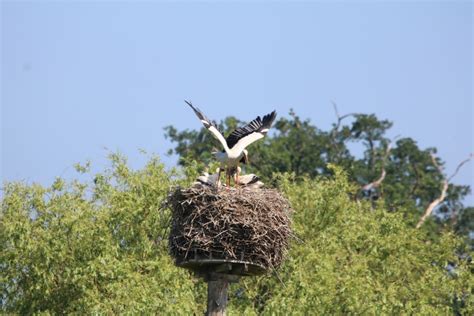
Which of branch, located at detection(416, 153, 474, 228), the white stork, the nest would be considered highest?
branch, located at detection(416, 153, 474, 228)

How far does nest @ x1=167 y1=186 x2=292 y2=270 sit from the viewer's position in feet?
74.0

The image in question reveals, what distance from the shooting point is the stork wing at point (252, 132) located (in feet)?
79.6

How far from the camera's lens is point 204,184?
23406mm

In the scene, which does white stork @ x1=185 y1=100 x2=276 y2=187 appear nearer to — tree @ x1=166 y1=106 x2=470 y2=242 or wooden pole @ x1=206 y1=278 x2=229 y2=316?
wooden pole @ x1=206 y1=278 x2=229 y2=316

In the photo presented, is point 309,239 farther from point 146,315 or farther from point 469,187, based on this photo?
point 469,187

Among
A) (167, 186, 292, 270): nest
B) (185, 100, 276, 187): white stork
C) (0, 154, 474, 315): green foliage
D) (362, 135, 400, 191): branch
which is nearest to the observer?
(167, 186, 292, 270): nest

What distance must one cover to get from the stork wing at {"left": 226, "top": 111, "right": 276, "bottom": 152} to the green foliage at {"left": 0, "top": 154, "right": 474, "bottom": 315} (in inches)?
212

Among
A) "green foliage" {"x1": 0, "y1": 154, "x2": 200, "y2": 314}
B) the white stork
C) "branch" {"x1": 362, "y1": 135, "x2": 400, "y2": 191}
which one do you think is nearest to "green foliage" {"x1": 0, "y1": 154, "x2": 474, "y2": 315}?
"green foliage" {"x1": 0, "y1": 154, "x2": 200, "y2": 314}

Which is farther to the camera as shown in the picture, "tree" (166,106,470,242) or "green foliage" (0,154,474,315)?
"tree" (166,106,470,242)

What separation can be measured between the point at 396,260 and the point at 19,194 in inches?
373

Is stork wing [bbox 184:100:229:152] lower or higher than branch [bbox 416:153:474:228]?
lower

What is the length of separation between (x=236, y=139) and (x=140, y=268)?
8228 millimetres

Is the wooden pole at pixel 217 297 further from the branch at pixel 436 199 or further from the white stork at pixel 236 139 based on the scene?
the branch at pixel 436 199

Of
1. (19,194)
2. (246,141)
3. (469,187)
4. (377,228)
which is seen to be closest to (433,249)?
(377,228)
